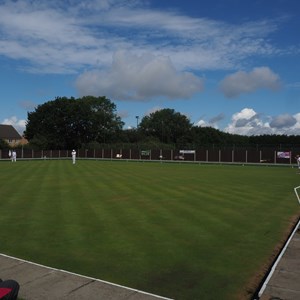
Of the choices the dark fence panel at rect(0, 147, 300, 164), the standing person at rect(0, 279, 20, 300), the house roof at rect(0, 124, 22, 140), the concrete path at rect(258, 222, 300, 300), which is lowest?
the concrete path at rect(258, 222, 300, 300)

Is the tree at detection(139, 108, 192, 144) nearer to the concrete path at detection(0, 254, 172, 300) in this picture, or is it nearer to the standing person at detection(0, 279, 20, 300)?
the concrete path at detection(0, 254, 172, 300)

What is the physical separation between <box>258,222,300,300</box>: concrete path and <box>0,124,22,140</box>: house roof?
123m

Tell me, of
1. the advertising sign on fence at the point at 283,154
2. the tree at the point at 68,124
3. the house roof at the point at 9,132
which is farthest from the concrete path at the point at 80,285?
the house roof at the point at 9,132

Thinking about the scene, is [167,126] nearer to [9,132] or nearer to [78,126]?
[78,126]

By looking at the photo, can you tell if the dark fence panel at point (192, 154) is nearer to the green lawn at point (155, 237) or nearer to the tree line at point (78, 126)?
the tree line at point (78, 126)

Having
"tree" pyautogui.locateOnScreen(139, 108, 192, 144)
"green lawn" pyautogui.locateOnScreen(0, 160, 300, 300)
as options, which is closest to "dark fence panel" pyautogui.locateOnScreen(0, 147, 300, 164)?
"green lawn" pyautogui.locateOnScreen(0, 160, 300, 300)

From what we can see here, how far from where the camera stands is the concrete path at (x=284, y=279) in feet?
17.9

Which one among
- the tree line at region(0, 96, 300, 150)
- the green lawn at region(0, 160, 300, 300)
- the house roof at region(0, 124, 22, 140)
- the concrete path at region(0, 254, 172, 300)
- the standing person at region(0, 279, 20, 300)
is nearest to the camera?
the standing person at region(0, 279, 20, 300)

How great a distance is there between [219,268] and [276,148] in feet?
189

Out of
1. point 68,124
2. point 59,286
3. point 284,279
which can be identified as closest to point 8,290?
point 59,286

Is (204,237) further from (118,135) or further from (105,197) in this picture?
(118,135)

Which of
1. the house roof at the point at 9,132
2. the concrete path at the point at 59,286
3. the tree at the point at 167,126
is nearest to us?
the concrete path at the point at 59,286

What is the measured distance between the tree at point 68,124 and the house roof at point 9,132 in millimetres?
21546

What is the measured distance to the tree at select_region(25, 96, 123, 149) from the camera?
321 feet
